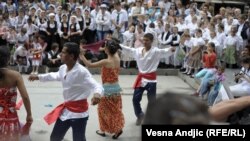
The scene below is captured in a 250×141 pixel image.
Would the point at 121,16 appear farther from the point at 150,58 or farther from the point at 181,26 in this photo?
the point at 150,58

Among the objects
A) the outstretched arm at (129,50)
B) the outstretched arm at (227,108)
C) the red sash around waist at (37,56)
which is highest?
the outstretched arm at (227,108)

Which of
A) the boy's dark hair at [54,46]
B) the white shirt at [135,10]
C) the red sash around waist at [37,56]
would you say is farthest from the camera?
the white shirt at [135,10]

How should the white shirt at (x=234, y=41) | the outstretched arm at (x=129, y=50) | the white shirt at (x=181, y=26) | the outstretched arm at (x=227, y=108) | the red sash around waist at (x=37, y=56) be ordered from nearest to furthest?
the outstretched arm at (x=227, y=108)
the outstretched arm at (x=129, y=50)
the red sash around waist at (x=37, y=56)
the white shirt at (x=234, y=41)
the white shirt at (x=181, y=26)

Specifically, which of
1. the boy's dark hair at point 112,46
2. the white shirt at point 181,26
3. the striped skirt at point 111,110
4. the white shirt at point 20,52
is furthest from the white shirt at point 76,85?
Answer: the white shirt at point 181,26

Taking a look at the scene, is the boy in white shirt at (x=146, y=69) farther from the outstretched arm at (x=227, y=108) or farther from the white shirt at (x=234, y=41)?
the white shirt at (x=234, y=41)

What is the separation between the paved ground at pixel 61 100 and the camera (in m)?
7.52

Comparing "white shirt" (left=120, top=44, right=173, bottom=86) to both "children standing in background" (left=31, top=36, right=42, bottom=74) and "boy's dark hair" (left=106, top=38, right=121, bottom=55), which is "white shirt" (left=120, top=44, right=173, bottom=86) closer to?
"boy's dark hair" (left=106, top=38, right=121, bottom=55)

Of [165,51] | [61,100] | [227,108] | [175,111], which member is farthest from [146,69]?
[175,111]

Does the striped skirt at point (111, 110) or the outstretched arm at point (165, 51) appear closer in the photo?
the striped skirt at point (111, 110)

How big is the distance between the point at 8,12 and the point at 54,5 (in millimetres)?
1504

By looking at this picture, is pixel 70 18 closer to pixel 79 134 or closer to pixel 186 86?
pixel 186 86

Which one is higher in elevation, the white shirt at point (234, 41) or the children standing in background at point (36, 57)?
the white shirt at point (234, 41)

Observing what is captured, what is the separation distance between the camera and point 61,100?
1041 centimetres

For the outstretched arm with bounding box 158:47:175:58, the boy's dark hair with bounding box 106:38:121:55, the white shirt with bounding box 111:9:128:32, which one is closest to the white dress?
the white shirt with bounding box 111:9:128:32
